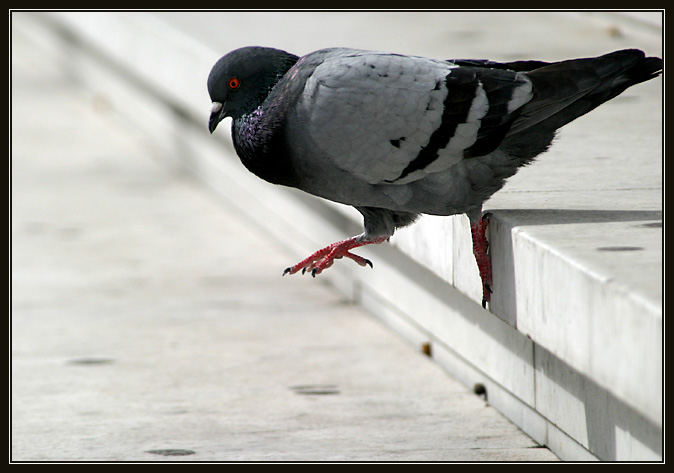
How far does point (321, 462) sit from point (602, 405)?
0.93 m

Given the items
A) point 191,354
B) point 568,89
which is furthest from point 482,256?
point 191,354

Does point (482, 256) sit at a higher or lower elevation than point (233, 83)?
lower

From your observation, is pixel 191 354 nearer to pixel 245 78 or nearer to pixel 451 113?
pixel 245 78

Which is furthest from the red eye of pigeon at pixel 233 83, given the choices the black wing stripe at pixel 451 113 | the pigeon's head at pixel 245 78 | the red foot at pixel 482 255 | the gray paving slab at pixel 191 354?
the gray paving slab at pixel 191 354

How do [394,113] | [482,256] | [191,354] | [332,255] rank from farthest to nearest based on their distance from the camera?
[191,354] < [332,255] < [482,256] < [394,113]

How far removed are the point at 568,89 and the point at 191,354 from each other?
2.29 meters

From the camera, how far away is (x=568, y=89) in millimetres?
3504

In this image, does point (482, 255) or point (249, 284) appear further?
point (249, 284)

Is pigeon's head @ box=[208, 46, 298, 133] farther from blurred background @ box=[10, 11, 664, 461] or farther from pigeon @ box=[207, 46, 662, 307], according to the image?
blurred background @ box=[10, 11, 664, 461]

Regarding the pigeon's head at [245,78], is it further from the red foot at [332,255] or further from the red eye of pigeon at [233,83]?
the red foot at [332,255]

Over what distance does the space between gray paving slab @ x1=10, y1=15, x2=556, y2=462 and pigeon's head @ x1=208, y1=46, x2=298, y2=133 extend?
1181mm

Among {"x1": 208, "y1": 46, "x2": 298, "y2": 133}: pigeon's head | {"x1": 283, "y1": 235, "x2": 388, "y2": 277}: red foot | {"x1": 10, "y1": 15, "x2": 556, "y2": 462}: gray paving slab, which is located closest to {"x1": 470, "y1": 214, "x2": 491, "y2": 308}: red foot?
{"x1": 283, "y1": 235, "x2": 388, "y2": 277}: red foot

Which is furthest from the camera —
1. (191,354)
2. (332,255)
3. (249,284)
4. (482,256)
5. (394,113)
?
(249,284)

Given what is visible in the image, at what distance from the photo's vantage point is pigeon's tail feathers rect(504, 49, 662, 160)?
3.50m
